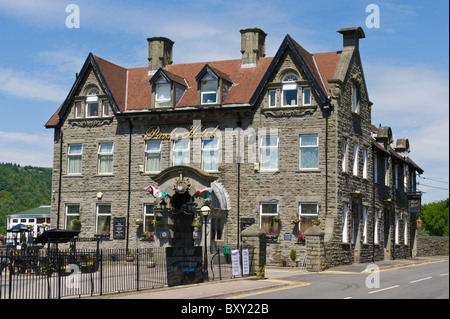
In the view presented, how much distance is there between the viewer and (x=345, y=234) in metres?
34.0

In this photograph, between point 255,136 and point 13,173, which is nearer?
point 255,136

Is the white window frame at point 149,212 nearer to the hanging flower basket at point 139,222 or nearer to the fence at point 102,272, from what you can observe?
the hanging flower basket at point 139,222

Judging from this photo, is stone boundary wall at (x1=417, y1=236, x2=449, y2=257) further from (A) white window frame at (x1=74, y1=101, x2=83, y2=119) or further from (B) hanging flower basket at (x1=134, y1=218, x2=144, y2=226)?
(A) white window frame at (x1=74, y1=101, x2=83, y2=119)

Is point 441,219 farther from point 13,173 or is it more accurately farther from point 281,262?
point 13,173

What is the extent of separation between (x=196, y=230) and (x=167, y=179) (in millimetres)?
3104

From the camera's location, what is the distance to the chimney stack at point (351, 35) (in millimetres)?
35159

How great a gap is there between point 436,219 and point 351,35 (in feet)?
176

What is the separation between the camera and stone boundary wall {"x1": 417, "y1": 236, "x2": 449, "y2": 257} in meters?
52.2

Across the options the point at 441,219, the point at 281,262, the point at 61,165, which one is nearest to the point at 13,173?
the point at 441,219

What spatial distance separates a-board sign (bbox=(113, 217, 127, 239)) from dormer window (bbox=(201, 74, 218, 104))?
8.34 m

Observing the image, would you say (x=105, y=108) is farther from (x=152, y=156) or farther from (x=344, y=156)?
(x=344, y=156)

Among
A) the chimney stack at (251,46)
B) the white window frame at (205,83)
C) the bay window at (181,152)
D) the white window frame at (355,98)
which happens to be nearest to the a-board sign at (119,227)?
the bay window at (181,152)
